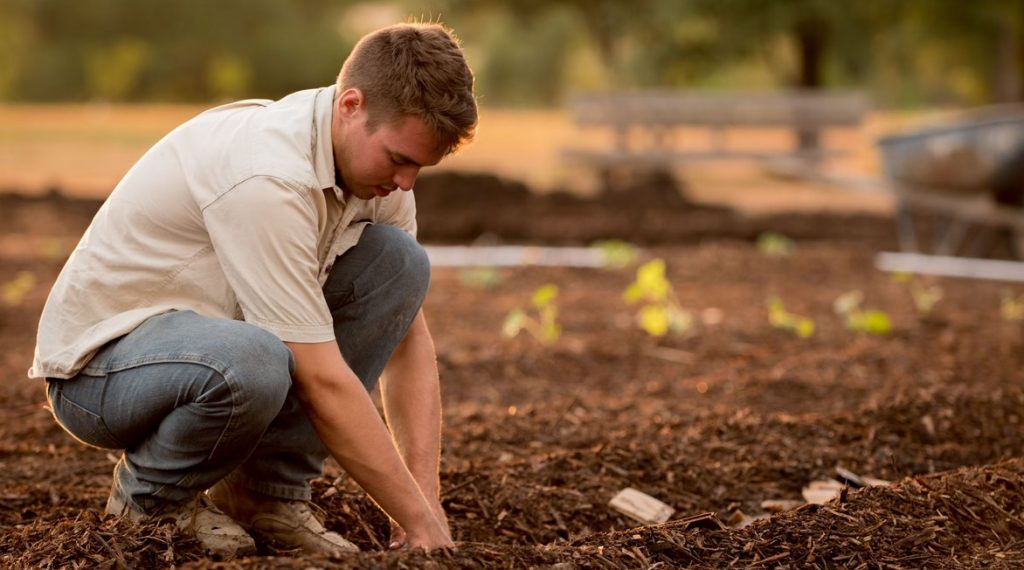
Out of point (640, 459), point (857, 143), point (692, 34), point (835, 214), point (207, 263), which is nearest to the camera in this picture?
point (207, 263)

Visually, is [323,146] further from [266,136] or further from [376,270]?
[376,270]

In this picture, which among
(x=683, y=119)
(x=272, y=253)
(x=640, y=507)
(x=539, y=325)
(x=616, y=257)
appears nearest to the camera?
(x=272, y=253)

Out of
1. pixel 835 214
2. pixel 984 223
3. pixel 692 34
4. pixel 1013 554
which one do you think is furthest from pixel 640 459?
pixel 692 34

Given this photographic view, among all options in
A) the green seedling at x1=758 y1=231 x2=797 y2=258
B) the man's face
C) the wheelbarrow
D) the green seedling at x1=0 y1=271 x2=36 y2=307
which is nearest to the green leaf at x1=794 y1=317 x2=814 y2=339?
the green seedling at x1=758 y1=231 x2=797 y2=258

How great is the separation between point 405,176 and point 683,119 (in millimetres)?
13415

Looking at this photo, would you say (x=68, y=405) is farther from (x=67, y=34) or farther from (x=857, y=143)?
(x=67, y=34)

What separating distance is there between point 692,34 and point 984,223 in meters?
11.5

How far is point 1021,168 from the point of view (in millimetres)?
8656

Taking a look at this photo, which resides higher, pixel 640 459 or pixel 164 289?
pixel 164 289

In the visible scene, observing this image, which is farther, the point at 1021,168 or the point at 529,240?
the point at 529,240

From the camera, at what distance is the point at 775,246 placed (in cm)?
854

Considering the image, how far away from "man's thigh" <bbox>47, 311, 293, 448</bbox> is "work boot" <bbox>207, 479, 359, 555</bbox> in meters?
0.38

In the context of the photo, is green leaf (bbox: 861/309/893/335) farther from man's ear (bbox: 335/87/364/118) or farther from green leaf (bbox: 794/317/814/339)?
man's ear (bbox: 335/87/364/118)

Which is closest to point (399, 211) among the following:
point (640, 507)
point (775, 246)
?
point (640, 507)
